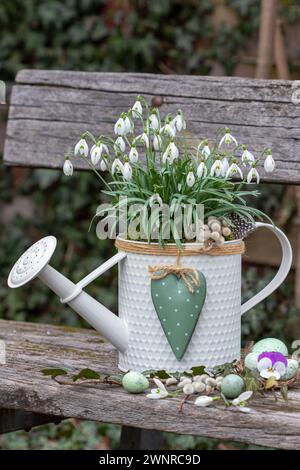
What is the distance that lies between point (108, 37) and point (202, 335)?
176 centimetres

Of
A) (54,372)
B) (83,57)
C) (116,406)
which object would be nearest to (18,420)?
(54,372)

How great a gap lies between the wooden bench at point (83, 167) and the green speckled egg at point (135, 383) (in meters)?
0.01

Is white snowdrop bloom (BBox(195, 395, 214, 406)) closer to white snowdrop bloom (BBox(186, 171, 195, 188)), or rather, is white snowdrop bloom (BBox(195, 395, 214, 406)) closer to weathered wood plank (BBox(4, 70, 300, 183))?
white snowdrop bloom (BBox(186, 171, 195, 188))

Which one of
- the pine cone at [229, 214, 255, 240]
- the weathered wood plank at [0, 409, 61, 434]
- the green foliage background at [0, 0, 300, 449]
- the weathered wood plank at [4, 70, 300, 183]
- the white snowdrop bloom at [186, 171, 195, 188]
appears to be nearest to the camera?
the white snowdrop bloom at [186, 171, 195, 188]

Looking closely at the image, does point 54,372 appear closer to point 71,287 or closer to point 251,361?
point 71,287

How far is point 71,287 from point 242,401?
1.14 feet

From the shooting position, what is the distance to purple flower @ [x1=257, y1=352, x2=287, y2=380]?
1.35 metres

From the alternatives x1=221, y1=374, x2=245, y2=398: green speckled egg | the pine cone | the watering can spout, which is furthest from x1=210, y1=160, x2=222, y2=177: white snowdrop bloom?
x1=221, y1=374, x2=245, y2=398: green speckled egg

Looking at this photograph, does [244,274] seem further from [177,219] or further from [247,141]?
[177,219]

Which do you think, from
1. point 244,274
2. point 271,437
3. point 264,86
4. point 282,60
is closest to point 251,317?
point 244,274

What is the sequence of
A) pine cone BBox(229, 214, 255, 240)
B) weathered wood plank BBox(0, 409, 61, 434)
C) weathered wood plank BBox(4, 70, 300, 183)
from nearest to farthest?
1. pine cone BBox(229, 214, 255, 240)
2. weathered wood plank BBox(0, 409, 61, 434)
3. weathered wood plank BBox(4, 70, 300, 183)

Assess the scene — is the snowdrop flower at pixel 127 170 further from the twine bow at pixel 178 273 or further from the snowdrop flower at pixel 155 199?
the twine bow at pixel 178 273

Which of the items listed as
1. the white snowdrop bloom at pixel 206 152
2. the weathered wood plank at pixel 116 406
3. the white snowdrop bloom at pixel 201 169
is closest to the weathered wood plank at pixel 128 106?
the white snowdrop bloom at pixel 206 152

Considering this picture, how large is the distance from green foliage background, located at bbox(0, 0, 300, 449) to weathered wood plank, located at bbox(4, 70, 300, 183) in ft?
3.03
